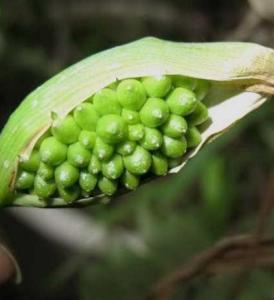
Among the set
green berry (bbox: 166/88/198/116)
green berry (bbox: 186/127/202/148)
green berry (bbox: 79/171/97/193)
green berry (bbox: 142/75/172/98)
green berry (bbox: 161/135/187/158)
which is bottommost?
green berry (bbox: 79/171/97/193)

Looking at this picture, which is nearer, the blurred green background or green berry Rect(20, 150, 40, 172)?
A: green berry Rect(20, 150, 40, 172)

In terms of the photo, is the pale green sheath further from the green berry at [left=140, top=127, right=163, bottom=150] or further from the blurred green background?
the blurred green background

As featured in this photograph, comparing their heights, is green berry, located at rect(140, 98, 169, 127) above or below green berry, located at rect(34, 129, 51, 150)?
above

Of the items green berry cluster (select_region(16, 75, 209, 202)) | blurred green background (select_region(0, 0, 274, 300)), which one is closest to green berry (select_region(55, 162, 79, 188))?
green berry cluster (select_region(16, 75, 209, 202))

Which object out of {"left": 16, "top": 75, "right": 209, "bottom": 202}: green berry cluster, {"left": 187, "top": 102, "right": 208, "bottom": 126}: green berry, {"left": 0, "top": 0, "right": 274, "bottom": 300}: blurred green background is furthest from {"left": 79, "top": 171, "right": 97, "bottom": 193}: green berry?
{"left": 0, "top": 0, "right": 274, "bottom": 300}: blurred green background

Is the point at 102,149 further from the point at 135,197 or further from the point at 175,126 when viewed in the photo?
the point at 135,197

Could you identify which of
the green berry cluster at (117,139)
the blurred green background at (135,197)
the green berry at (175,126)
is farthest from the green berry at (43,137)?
the blurred green background at (135,197)

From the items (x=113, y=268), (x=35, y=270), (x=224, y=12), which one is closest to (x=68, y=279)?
(x=35, y=270)

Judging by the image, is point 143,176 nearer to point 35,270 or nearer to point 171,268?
point 171,268
